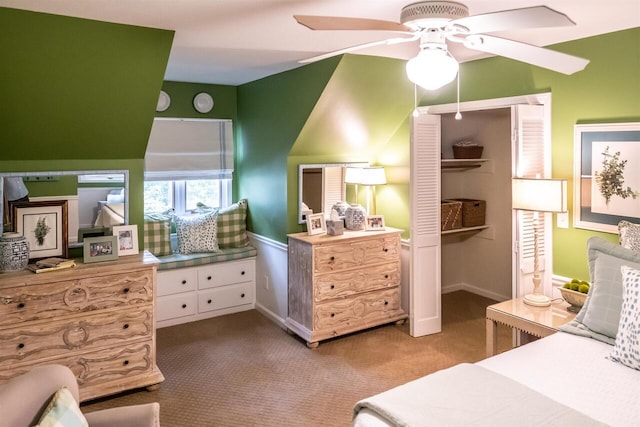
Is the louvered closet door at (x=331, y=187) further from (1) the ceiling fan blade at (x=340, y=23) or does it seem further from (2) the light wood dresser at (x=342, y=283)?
(1) the ceiling fan blade at (x=340, y=23)

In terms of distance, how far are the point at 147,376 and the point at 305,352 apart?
125 cm

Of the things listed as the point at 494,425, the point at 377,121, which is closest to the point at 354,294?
the point at 377,121

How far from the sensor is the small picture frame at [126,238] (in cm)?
353

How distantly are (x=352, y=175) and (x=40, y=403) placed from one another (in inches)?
134

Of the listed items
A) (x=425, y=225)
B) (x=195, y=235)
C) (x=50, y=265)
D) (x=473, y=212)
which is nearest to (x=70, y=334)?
Result: (x=50, y=265)

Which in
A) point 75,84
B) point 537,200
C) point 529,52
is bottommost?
point 537,200

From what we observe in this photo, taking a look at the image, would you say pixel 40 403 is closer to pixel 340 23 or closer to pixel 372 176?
pixel 340 23

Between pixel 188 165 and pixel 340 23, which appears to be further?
pixel 188 165

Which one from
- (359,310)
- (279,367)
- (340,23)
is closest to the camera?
(340,23)

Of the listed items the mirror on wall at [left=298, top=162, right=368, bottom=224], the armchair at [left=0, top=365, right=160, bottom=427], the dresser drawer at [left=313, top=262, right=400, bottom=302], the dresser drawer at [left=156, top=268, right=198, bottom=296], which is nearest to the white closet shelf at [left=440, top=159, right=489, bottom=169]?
the mirror on wall at [left=298, top=162, right=368, bottom=224]

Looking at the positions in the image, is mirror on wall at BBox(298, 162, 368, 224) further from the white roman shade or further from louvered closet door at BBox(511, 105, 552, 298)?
louvered closet door at BBox(511, 105, 552, 298)

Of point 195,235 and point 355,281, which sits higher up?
point 195,235

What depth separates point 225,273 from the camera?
4930mm

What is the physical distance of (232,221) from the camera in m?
5.12
